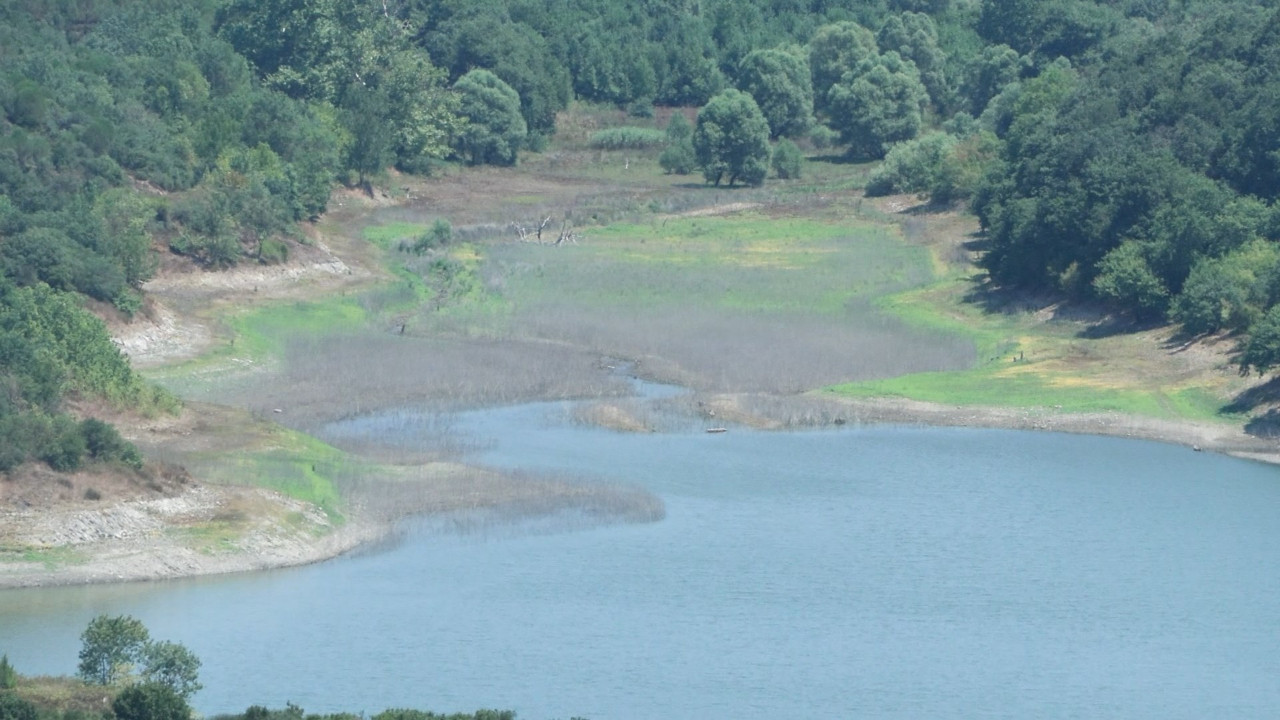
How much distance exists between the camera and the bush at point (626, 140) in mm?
128125

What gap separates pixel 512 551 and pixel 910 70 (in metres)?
88.0

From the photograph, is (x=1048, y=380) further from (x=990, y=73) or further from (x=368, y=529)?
(x=990, y=73)

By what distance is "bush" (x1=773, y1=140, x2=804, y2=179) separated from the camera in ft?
388

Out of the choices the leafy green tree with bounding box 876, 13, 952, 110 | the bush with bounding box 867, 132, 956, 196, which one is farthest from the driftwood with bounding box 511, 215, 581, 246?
the leafy green tree with bounding box 876, 13, 952, 110

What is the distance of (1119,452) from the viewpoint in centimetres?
5619

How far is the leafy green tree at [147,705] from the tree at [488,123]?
290ft

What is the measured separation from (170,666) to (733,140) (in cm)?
8232

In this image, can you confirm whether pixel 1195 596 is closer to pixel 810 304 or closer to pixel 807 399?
pixel 807 399

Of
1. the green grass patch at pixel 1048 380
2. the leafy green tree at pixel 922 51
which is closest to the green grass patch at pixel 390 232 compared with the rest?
the green grass patch at pixel 1048 380

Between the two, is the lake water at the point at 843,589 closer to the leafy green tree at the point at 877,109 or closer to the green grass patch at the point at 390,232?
the green grass patch at the point at 390,232

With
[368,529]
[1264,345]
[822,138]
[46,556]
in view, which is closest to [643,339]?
[1264,345]

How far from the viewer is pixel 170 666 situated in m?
33.7

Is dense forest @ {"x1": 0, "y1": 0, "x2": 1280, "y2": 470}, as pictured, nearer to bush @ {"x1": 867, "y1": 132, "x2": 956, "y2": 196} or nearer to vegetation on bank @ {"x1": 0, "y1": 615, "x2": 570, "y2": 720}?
bush @ {"x1": 867, "y1": 132, "x2": 956, "y2": 196}

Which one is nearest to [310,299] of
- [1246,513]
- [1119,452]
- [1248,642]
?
[1119,452]
